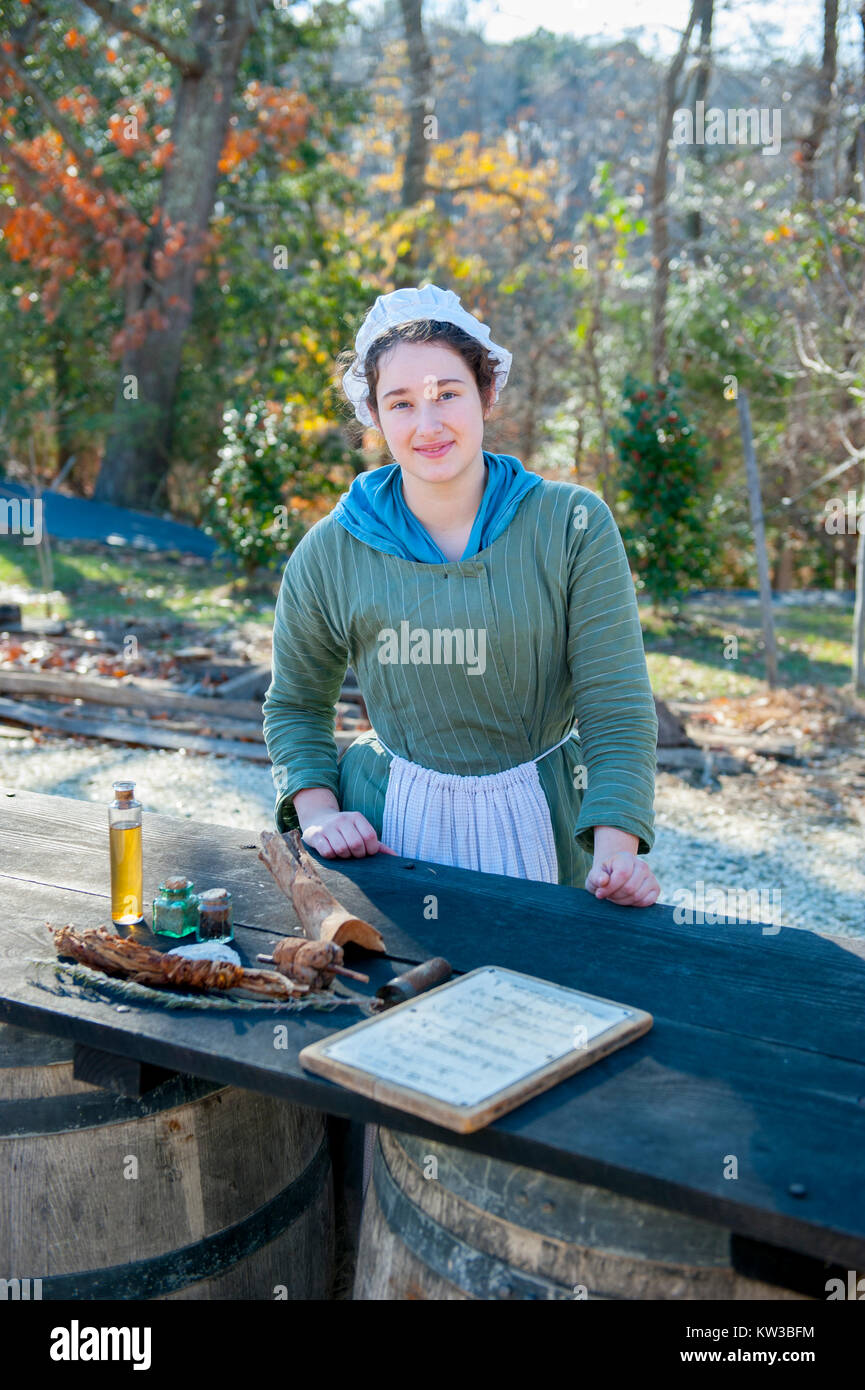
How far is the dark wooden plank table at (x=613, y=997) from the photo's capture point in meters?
1.36

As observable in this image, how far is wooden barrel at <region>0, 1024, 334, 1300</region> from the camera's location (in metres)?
1.84

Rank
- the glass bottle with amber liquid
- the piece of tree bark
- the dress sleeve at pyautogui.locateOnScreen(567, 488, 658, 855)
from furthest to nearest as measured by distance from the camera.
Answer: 1. the dress sleeve at pyautogui.locateOnScreen(567, 488, 658, 855)
2. the glass bottle with amber liquid
3. the piece of tree bark

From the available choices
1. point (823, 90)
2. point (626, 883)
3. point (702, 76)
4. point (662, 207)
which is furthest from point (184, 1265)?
point (702, 76)

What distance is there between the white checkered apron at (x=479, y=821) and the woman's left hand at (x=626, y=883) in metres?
0.31

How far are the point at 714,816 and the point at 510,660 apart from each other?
3.38 meters

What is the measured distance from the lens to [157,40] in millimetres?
13406

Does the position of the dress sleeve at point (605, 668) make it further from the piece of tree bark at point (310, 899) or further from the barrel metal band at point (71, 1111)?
the barrel metal band at point (71, 1111)

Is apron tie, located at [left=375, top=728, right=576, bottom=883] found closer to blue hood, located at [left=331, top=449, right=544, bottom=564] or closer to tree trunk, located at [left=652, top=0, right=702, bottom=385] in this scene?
blue hood, located at [left=331, top=449, right=544, bottom=564]

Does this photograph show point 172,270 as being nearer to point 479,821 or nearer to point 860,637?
point 860,637

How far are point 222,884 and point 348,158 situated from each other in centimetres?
1877

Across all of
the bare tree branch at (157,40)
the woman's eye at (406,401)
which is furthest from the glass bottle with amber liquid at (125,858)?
the bare tree branch at (157,40)

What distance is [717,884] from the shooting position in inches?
191

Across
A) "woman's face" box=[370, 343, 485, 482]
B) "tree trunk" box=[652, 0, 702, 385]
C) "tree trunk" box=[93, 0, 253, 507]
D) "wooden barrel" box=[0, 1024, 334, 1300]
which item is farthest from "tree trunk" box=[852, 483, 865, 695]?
"tree trunk" box=[93, 0, 253, 507]

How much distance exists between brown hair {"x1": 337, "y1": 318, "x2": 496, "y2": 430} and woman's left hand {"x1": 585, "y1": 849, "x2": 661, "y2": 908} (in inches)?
Answer: 39.7
